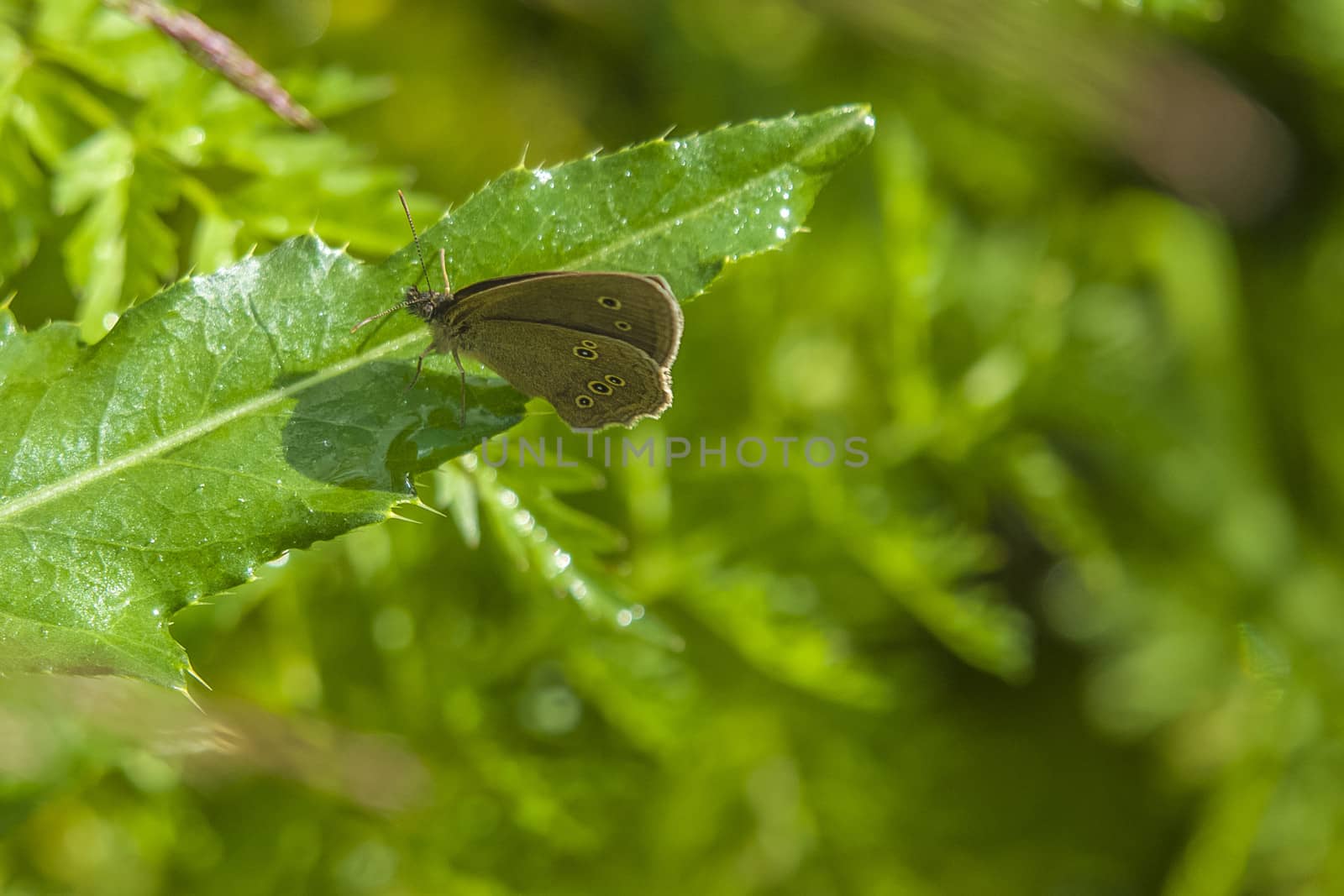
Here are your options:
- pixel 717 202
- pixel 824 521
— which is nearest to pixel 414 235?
pixel 717 202

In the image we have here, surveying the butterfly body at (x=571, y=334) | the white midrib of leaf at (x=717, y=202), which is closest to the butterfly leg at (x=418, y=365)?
the butterfly body at (x=571, y=334)

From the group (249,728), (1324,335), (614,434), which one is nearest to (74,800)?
(249,728)

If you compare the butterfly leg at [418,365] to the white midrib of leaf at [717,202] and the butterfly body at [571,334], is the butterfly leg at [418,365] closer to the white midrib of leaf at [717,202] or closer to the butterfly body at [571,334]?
the butterfly body at [571,334]

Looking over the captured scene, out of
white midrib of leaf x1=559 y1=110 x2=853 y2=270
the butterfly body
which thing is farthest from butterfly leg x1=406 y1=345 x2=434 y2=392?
white midrib of leaf x1=559 y1=110 x2=853 y2=270

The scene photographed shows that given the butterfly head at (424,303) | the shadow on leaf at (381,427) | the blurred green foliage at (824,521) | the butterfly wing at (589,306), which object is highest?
the butterfly wing at (589,306)

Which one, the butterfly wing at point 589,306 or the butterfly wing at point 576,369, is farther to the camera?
the butterfly wing at point 576,369

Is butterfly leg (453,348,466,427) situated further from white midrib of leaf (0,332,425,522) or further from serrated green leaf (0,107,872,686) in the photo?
white midrib of leaf (0,332,425,522)
